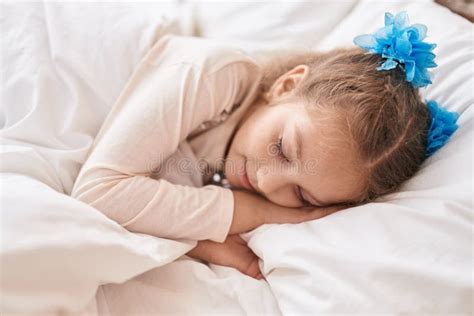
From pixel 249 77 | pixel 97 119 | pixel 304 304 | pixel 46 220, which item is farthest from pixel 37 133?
pixel 304 304

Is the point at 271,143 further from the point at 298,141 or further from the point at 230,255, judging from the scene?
the point at 230,255

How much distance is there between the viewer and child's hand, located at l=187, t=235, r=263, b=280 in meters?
0.80

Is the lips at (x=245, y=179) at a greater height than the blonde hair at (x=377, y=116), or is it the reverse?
the blonde hair at (x=377, y=116)

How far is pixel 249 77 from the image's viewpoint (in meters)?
0.97

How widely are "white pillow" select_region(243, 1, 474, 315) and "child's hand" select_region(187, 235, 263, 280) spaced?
0.10ft

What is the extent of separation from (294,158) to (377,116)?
16 cm

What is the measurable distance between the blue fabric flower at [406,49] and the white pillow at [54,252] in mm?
522

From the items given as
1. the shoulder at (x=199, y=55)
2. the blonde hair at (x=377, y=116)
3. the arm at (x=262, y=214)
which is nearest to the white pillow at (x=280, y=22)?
the shoulder at (x=199, y=55)

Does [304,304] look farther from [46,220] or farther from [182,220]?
[46,220]

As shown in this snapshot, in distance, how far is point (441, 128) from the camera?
0.81 meters

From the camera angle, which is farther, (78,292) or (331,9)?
(331,9)

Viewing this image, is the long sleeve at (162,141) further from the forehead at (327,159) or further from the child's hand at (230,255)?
the forehead at (327,159)

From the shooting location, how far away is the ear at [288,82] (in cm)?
93

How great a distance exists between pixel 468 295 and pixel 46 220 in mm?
558
